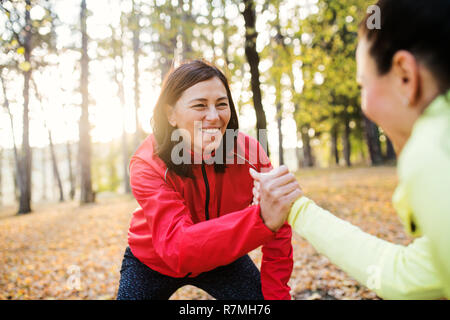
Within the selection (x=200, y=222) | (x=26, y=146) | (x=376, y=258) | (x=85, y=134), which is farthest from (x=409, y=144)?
(x=26, y=146)

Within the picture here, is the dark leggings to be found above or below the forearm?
below

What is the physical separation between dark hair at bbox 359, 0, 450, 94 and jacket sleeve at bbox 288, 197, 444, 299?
63cm

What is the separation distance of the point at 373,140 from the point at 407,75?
70.6ft

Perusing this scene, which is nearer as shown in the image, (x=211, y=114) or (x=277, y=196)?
(x=277, y=196)

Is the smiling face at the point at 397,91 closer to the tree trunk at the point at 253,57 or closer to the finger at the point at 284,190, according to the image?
the finger at the point at 284,190

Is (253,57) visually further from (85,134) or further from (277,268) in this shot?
(85,134)

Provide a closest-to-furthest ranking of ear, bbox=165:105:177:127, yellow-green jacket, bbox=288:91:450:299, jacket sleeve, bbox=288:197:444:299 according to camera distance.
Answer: yellow-green jacket, bbox=288:91:450:299, jacket sleeve, bbox=288:197:444:299, ear, bbox=165:105:177:127

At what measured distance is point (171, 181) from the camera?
200 cm

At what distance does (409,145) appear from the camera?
0.86m

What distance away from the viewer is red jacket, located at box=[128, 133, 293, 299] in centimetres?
143

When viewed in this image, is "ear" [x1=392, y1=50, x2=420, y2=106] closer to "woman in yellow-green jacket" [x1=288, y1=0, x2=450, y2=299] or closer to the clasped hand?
"woman in yellow-green jacket" [x1=288, y1=0, x2=450, y2=299]

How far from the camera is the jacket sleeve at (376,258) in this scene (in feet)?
3.67

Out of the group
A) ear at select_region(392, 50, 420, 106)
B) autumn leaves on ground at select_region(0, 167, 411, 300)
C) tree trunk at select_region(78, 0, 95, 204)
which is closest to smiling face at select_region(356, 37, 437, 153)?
ear at select_region(392, 50, 420, 106)
